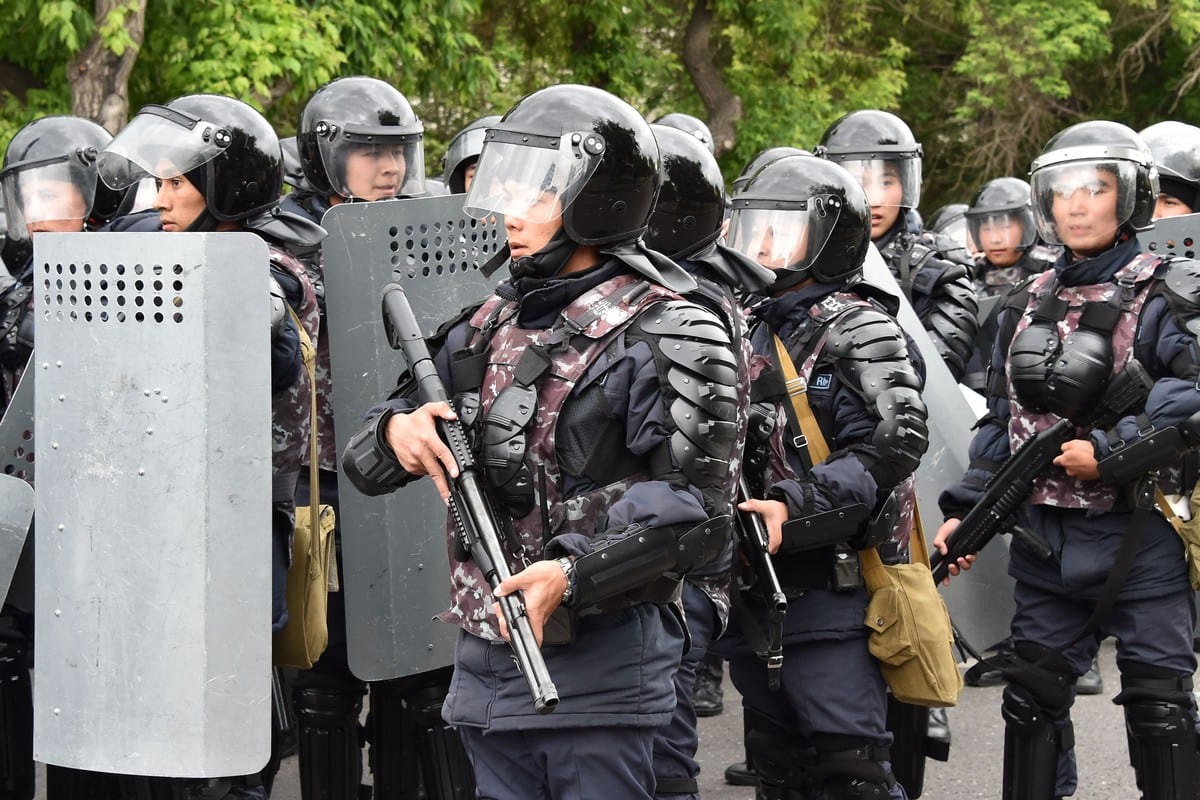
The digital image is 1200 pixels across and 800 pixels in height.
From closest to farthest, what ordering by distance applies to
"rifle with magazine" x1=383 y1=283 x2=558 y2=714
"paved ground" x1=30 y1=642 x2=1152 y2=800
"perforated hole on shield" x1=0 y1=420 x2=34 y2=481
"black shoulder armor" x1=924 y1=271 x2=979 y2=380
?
"rifle with magazine" x1=383 y1=283 x2=558 y2=714 < "perforated hole on shield" x1=0 y1=420 x2=34 y2=481 < "paved ground" x1=30 y1=642 x2=1152 y2=800 < "black shoulder armor" x1=924 y1=271 x2=979 y2=380

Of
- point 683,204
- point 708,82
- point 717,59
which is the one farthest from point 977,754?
point 717,59

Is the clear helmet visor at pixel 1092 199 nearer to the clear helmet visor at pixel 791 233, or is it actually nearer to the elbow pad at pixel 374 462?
the clear helmet visor at pixel 791 233

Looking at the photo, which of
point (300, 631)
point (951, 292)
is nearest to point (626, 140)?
point (300, 631)

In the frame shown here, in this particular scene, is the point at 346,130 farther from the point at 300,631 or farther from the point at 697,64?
the point at 697,64

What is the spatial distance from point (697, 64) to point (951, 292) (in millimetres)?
10235

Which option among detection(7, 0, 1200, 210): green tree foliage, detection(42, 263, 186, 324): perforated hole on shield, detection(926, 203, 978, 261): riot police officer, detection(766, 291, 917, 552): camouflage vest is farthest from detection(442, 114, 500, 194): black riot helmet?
detection(926, 203, 978, 261): riot police officer

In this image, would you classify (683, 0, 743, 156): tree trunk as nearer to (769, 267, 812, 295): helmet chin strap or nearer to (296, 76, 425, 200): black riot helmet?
(296, 76, 425, 200): black riot helmet

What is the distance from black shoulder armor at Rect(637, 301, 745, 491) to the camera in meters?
3.00

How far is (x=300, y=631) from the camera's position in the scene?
13.6ft

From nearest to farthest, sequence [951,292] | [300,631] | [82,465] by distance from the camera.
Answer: [82,465]
[300,631]
[951,292]

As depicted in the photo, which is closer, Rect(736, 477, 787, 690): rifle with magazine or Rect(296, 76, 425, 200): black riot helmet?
Rect(736, 477, 787, 690): rifle with magazine

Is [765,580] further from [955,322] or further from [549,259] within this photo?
[955,322]

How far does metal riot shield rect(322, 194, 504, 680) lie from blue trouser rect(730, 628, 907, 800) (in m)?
0.88

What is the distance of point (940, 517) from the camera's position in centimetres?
527
